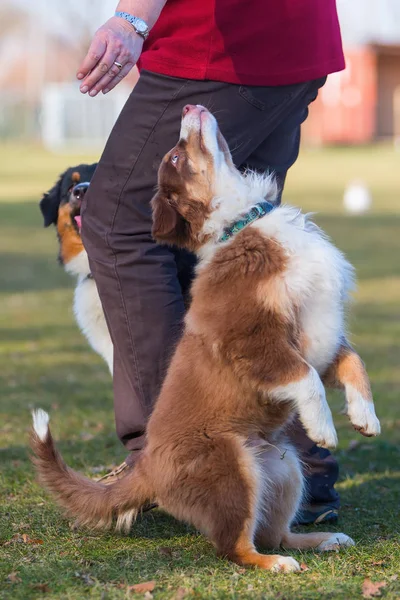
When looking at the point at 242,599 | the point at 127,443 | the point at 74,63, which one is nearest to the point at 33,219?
the point at 127,443

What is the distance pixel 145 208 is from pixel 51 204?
286cm

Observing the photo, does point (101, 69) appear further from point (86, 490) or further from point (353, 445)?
point (353, 445)

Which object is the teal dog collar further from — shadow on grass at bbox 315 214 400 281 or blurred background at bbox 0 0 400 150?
blurred background at bbox 0 0 400 150

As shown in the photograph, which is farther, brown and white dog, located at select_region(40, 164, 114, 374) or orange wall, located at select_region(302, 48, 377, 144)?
orange wall, located at select_region(302, 48, 377, 144)

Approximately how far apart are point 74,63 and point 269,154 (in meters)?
87.7

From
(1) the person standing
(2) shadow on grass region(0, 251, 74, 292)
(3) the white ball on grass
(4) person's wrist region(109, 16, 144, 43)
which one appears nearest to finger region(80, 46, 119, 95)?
(4) person's wrist region(109, 16, 144, 43)

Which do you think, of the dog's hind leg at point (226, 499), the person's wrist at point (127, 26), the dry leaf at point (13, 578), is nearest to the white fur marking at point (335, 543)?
the dog's hind leg at point (226, 499)

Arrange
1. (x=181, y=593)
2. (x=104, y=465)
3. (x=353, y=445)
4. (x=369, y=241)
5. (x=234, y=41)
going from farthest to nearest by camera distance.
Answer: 1. (x=369, y=241)
2. (x=353, y=445)
3. (x=104, y=465)
4. (x=234, y=41)
5. (x=181, y=593)

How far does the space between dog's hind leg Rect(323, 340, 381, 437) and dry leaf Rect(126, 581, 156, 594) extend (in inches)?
41.7

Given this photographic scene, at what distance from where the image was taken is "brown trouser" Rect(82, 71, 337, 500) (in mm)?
3789

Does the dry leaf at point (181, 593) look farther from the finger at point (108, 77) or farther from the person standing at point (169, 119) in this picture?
the finger at point (108, 77)

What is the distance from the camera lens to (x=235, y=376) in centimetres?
357

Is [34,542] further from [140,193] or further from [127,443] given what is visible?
[140,193]

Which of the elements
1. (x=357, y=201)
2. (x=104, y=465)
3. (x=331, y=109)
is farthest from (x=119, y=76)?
(x=331, y=109)
